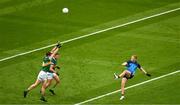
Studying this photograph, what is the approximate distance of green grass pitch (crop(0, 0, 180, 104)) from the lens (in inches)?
1443

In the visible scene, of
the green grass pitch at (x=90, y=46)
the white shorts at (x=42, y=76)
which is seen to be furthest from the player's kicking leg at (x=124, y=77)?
the white shorts at (x=42, y=76)

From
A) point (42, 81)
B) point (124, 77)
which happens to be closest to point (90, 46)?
point (124, 77)

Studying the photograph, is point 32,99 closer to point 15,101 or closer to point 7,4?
point 15,101

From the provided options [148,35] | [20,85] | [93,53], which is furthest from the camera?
[148,35]

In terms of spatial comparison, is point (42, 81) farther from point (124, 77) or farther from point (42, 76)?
point (124, 77)

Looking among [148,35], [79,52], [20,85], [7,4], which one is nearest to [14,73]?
[20,85]

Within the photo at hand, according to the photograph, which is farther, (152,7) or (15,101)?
(152,7)

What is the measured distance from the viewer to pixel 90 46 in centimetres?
4388

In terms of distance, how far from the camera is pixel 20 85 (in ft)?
124

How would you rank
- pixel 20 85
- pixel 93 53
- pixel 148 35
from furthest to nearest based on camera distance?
pixel 148 35, pixel 93 53, pixel 20 85

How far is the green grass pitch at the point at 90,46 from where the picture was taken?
36.7m

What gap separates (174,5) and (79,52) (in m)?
11.3

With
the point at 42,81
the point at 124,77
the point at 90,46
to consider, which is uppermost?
the point at 90,46

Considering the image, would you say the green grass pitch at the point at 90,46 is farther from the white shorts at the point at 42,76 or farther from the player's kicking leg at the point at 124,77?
the white shorts at the point at 42,76
